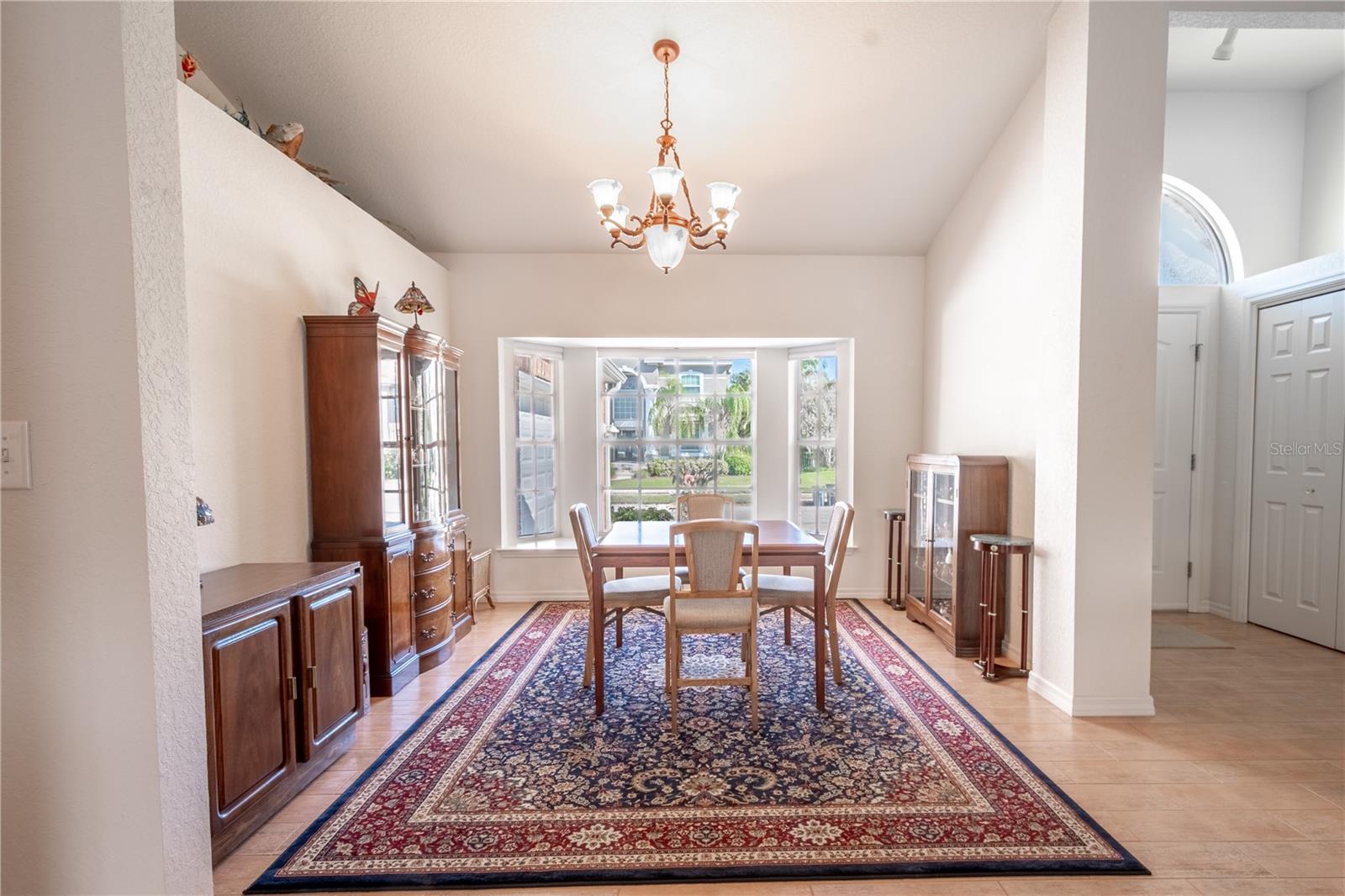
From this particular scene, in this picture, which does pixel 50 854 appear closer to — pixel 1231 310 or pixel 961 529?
pixel 961 529

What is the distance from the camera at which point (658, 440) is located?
5.05 metres

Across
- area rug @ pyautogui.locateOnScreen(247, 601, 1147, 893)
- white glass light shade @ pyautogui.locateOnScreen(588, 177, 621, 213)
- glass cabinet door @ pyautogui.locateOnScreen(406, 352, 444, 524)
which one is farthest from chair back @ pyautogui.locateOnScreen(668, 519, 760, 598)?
glass cabinet door @ pyautogui.locateOnScreen(406, 352, 444, 524)

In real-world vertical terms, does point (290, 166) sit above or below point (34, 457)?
above

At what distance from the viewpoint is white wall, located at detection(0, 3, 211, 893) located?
117 centimetres

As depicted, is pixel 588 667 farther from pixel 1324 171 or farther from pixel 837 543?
pixel 1324 171

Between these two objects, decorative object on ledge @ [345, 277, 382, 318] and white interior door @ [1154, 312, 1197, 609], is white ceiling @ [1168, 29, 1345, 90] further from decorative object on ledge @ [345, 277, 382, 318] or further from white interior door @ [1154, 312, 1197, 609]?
decorative object on ledge @ [345, 277, 382, 318]

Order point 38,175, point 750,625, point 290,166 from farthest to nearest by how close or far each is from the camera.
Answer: point 290,166 → point 750,625 → point 38,175

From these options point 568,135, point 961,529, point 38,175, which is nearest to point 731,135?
point 568,135

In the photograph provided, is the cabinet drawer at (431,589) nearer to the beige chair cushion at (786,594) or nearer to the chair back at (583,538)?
the chair back at (583,538)

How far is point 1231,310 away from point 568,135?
4.70 metres

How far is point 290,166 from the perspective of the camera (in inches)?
107

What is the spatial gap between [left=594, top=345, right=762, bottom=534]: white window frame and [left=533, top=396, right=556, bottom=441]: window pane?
40cm

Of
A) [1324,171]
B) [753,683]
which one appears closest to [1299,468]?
[1324,171]

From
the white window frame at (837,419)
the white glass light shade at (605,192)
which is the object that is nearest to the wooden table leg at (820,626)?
the white glass light shade at (605,192)
